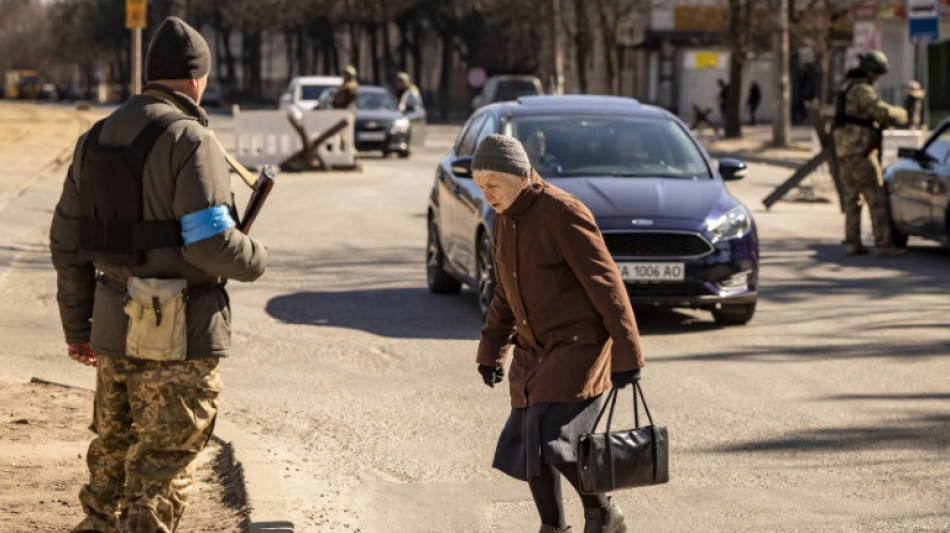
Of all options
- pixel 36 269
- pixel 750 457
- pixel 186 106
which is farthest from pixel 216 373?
pixel 36 269

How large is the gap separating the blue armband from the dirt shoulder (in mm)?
1604

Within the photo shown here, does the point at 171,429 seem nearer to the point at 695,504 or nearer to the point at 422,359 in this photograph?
the point at 695,504

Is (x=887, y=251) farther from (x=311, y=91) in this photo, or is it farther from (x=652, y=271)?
(x=311, y=91)

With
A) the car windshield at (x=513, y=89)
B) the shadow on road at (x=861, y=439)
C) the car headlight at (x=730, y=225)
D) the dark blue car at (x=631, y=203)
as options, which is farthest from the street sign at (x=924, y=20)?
the car windshield at (x=513, y=89)

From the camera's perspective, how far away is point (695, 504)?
23.1 feet

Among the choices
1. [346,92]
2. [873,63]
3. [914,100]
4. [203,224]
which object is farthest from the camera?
[914,100]

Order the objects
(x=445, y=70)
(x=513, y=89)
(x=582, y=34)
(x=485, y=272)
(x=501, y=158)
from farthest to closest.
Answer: (x=445, y=70) < (x=582, y=34) < (x=513, y=89) < (x=485, y=272) < (x=501, y=158)

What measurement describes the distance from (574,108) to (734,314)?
7.20 ft

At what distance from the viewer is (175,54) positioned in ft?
17.5

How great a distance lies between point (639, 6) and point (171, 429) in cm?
6376

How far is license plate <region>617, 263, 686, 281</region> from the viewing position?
38.2ft

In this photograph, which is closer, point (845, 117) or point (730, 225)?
point (730, 225)

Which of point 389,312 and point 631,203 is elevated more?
point 631,203

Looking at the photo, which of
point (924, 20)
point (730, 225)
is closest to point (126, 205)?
point (730, 225)
